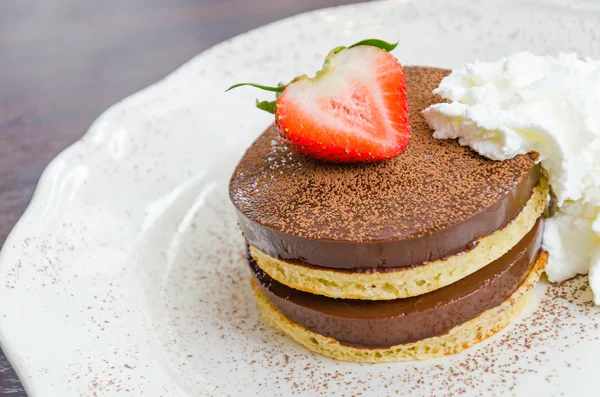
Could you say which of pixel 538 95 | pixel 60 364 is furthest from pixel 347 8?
pixel 60 364

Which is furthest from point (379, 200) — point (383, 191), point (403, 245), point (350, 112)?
point (350, 112)

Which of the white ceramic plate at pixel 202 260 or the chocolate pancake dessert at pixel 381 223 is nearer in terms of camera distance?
the chocolate pancake dessert at pixel 381 223

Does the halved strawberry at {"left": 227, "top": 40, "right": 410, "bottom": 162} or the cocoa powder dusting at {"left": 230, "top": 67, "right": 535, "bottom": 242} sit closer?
the cocoa powder dusting at {"left": 230, "top": 67, "right": 535, "bottom": 242}

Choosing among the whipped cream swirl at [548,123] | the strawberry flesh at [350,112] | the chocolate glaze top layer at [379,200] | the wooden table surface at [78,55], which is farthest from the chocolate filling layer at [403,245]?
the wooden table surface at [78,55]

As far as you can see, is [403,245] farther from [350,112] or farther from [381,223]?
[350,112]

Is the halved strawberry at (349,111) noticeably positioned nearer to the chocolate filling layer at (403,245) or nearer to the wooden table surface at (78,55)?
the chocolate filling layer at (403,245)

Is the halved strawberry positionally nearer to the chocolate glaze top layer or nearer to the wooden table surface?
the chocolate glaze top layer

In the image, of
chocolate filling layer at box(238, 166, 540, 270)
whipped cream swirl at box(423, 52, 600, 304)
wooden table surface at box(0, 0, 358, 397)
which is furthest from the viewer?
wooden table surface at box(0, 0, 358, 397)

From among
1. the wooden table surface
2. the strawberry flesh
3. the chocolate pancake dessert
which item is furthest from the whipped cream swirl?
the wooden table surface
